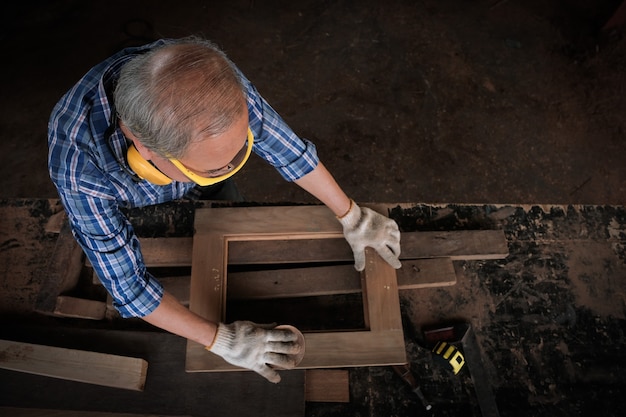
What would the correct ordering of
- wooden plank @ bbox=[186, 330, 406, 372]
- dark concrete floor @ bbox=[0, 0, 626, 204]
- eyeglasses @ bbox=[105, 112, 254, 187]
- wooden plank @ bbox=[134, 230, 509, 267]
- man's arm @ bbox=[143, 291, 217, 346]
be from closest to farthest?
eyeglasses @ bbox=[105, 112, 254, 187], man's arm @ bbox=[143, 291, 217, 346], wooden plank @ bbox=[186, 330, 406, 372], wooden plank @ bbox=[134, 230, 509, 267], dark concrete floor @ bbox=[0, 0, 626, 204]

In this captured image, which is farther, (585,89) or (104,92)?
(585,89)

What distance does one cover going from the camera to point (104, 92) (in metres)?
1.35

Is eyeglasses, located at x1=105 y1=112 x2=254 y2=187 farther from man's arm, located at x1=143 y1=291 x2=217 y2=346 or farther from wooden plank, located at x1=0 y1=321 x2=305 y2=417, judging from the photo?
wooden plank, located at x1=0 y1=321 x2=305 y2=417

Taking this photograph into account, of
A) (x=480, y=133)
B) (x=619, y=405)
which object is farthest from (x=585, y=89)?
(x=619, y=405)

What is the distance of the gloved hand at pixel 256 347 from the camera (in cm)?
175

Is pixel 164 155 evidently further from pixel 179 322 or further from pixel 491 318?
pixel 491 318

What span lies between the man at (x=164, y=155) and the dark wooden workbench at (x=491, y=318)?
0.31 meters

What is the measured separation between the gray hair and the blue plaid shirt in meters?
0.26

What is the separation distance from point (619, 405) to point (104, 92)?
8.43 ft

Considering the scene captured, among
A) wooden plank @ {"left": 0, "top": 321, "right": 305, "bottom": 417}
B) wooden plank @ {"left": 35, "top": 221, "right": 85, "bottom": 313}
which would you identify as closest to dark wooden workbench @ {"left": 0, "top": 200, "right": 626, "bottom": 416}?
wooden plank @ {"left": 0, "top": 321, "right": 305, "bottom": 417}

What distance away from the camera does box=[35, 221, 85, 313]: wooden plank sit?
199 centimetres

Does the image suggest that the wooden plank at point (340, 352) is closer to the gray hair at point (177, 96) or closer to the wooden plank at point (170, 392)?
the wooden plank at point (170, 392)

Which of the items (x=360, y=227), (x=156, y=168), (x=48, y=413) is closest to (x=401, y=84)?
(x=360, y=227)

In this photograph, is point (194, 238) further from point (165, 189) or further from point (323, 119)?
point (323, 119)
